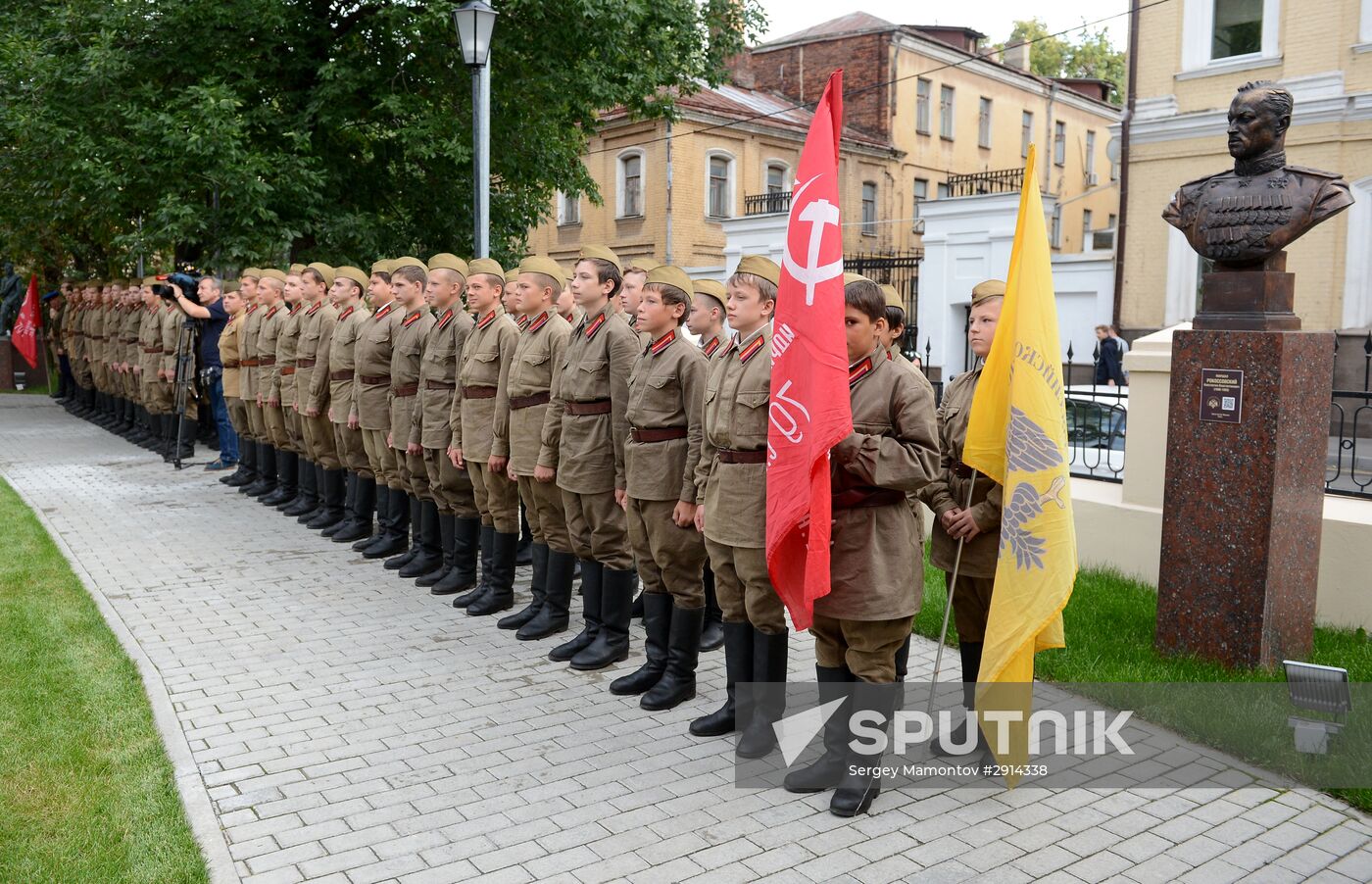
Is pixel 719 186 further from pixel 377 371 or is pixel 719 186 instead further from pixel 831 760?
pixel 831 760

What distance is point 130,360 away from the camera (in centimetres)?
1584

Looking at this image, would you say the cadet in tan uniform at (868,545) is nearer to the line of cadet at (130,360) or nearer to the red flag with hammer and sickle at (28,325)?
the line of cadet at (130,360)

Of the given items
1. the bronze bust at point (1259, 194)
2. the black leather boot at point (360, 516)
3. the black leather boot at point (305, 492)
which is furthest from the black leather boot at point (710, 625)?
the black leather boot at point (305, 492)

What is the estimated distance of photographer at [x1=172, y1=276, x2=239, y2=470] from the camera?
1278 centimetres

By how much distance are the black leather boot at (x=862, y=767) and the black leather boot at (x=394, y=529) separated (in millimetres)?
5176

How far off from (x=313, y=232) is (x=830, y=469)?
1303cm

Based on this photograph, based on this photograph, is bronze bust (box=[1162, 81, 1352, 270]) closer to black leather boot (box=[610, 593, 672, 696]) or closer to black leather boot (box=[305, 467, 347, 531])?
black leather boot (box=[610, 593, 672, 696])

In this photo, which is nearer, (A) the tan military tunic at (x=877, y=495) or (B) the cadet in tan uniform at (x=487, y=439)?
(A) the tan military tunic at (x=877, y=495)

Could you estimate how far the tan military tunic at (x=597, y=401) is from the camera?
6172mm

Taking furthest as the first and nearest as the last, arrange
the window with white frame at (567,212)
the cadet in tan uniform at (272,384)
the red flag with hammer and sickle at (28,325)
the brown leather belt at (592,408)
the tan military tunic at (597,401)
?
1. the window with white frame at (567,212)
2. the red flag with hammer and sickle at (28,325)
3. the cadet in tan uniform at (272,384)
4. the brown leather belt at (592,408)
5. the tan military tunic at (597,401)

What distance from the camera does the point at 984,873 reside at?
3922 millimetres

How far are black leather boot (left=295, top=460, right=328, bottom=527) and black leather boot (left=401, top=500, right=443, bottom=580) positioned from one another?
2055mm

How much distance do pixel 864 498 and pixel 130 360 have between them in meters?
14.0

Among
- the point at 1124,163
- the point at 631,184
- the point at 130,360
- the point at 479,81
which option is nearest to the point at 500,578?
the point at 479,81
